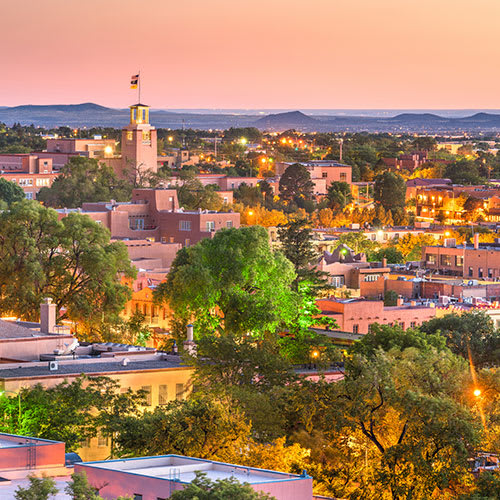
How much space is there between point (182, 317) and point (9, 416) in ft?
54.3

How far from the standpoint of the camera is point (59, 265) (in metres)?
59.1

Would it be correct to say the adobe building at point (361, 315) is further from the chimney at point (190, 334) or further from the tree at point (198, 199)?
the tree at point (198, 199)

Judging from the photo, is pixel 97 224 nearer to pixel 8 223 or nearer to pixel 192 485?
pixel 8 223

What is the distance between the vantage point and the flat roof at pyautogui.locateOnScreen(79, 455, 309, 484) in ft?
88.8

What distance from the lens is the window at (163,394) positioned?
139 ft

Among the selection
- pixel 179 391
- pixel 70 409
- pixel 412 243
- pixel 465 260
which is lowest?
pixel 412 243

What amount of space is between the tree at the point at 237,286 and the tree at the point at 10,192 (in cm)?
6018

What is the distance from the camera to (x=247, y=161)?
191 meters

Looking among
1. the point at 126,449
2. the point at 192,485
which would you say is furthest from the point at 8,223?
the point at 192,485

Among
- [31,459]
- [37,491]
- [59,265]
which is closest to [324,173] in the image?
[59,265]

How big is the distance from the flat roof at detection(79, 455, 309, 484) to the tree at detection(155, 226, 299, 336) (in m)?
22.3

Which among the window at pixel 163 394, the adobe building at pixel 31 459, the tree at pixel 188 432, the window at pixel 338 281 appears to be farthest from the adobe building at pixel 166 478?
the window at pixel 338 281

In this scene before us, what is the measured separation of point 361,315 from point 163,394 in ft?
71.0

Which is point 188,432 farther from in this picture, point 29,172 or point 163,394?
point 29,172
